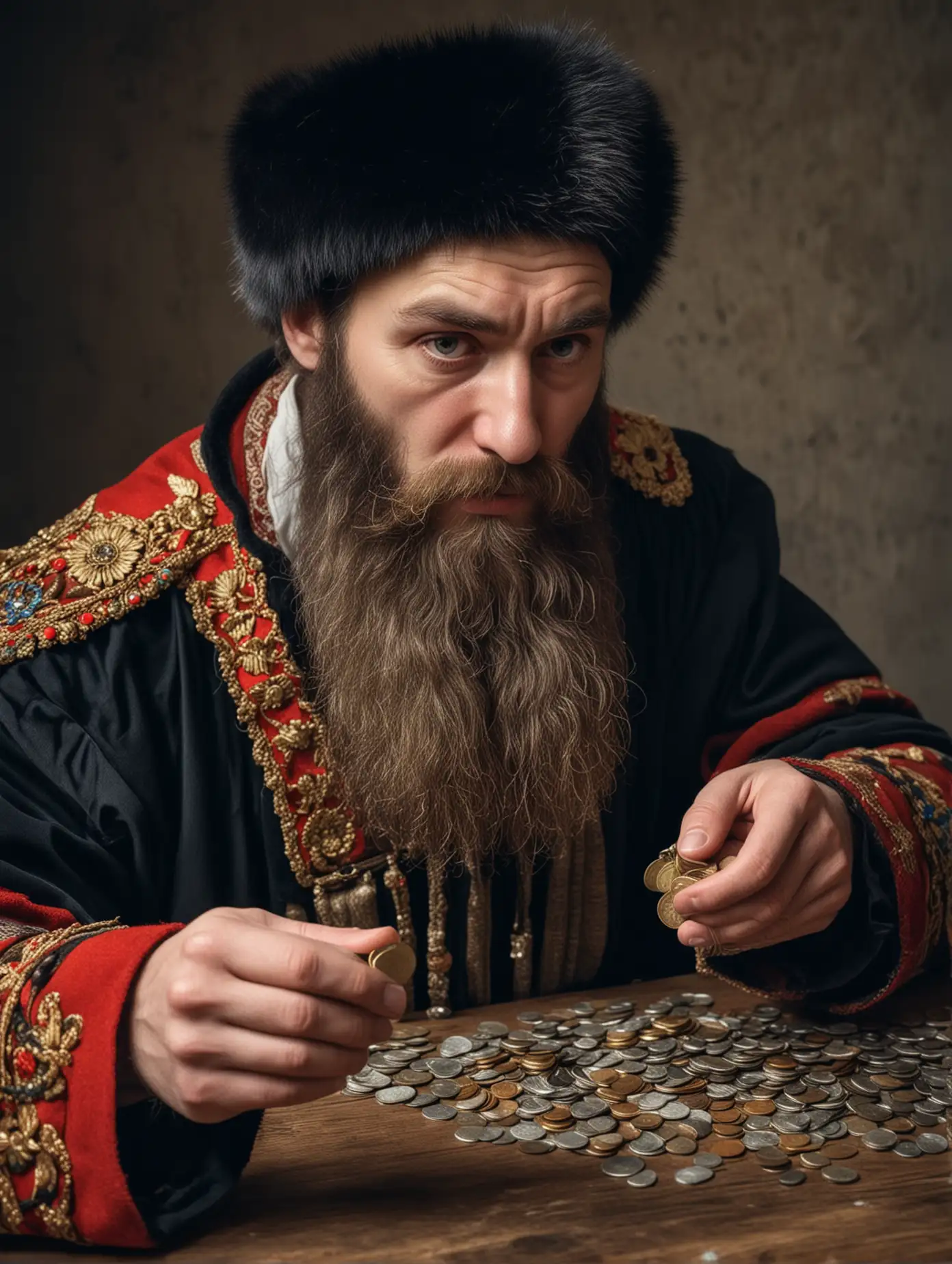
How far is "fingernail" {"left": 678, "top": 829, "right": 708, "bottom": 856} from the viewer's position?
1740 millimetres

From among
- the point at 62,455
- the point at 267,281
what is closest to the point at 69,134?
the point at 62,455

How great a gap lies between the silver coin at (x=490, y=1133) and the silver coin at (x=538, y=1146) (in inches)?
1.2

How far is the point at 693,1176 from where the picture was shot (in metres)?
1.51

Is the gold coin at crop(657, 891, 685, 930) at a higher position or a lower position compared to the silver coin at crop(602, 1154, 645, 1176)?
higher

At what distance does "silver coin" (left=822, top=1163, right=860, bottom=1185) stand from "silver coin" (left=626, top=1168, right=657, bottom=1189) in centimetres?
18

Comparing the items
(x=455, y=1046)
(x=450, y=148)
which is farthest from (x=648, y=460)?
(x=455, y=1046)

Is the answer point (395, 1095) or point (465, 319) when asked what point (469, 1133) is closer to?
point (395, 1095)

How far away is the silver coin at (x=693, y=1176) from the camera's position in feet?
4.92

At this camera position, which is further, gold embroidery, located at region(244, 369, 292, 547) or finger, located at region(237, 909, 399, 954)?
gold embroidery, located at region(244, 369, 292, 547)

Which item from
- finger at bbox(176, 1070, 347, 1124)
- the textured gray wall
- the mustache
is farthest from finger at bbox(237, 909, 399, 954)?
the textured gray wall

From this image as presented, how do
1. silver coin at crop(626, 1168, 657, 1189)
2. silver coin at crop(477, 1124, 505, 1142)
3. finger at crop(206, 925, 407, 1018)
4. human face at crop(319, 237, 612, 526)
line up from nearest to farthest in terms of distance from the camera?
1. finger at crop(206, 925, 407, 1018)
2. silver coin at crop(626, 1168, 657, 1189)
3. silver coin at crop(477, 1124, 505, 1142)
4. human face at crop(319, 237, 612, 526)

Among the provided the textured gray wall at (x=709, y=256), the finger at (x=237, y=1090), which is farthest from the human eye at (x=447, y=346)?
the textured gray wall at (x=709, y=256)

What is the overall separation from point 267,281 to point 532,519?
0.51m

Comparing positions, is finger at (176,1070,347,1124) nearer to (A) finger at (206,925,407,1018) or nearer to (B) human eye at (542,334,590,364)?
(A) finger at (206,925,407,1018)
